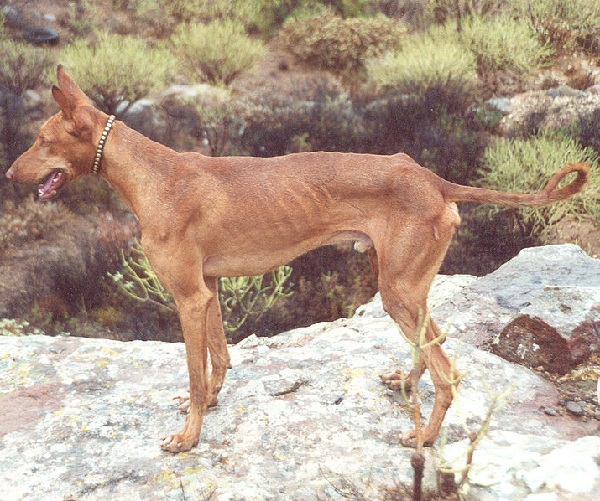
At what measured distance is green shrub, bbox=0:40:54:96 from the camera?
13.4 meters

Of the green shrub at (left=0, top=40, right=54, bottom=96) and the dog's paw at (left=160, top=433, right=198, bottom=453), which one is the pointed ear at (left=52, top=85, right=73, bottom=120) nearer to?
the dog's paw at (left=160, top=433, right=198, bottom=453)

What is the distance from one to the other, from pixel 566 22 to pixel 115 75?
10943 millimetres

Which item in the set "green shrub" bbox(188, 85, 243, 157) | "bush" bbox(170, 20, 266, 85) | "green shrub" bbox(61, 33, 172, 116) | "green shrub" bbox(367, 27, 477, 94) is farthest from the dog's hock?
"bush" bbox(170, 20, 266, 85)

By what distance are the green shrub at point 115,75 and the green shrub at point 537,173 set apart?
23.3ft

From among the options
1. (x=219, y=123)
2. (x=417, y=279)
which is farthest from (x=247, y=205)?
(x=219, y=123)

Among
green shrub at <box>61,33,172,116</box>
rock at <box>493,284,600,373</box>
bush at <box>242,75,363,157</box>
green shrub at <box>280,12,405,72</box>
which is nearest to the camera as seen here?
rock at <box>493,284,600,373</box>

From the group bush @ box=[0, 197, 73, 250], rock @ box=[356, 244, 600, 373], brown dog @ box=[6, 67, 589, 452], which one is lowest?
bush @ box=[0, 197, 73, 250]

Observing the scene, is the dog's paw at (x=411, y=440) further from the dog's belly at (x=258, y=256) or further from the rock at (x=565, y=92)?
the rock at (x=565, y=92)

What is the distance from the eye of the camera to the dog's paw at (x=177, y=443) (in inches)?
143

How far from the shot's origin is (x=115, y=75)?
42.9ft

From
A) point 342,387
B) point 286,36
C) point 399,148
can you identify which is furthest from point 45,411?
point 286,36

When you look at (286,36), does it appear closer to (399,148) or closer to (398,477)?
(399,148)

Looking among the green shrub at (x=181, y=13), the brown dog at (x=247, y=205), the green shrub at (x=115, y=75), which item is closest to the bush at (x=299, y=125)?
the green shrub at (x=115, y=75)

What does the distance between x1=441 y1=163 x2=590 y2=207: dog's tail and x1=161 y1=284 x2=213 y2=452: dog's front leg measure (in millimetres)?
1454
